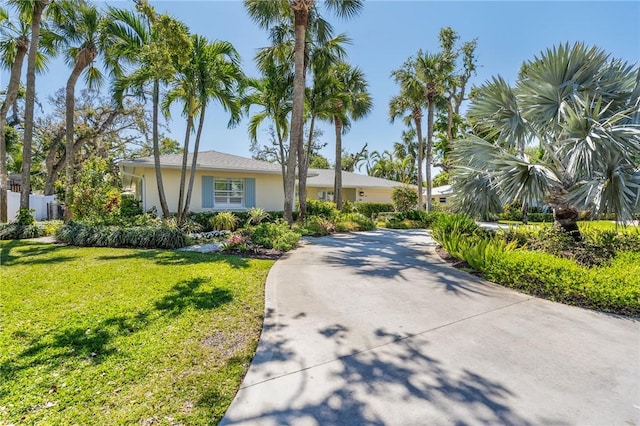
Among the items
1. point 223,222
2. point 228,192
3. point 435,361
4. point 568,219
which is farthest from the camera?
point 228,192

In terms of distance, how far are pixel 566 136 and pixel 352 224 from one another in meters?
9.16

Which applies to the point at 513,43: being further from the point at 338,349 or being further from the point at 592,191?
the point at 338,349

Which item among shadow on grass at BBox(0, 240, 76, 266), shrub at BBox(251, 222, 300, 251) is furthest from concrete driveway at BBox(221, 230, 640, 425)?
shadow on grass at BBox(0, 240, 76, 266)

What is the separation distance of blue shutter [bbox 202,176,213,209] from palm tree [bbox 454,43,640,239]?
1150cm

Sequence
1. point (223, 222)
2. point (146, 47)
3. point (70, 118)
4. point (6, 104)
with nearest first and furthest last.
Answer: point (146, 47)
point (6, 104)
point (70, 118)
point (223, 222)

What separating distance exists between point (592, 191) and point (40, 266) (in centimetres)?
1202

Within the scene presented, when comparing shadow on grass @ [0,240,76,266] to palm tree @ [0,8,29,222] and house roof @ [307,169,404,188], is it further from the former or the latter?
house roof @ [307,169,404,188]

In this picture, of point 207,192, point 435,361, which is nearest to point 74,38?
point 207,192

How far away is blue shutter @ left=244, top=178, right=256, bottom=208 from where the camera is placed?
16453mm

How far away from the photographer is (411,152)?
4053 centimetres

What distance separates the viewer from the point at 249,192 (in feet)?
54.2

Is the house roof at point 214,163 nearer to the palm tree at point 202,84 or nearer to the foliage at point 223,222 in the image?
the palm tree at point 202,84

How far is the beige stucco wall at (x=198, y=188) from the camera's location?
14.2 metres

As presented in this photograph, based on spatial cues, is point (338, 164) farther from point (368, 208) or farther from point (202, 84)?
point (202, 84)
